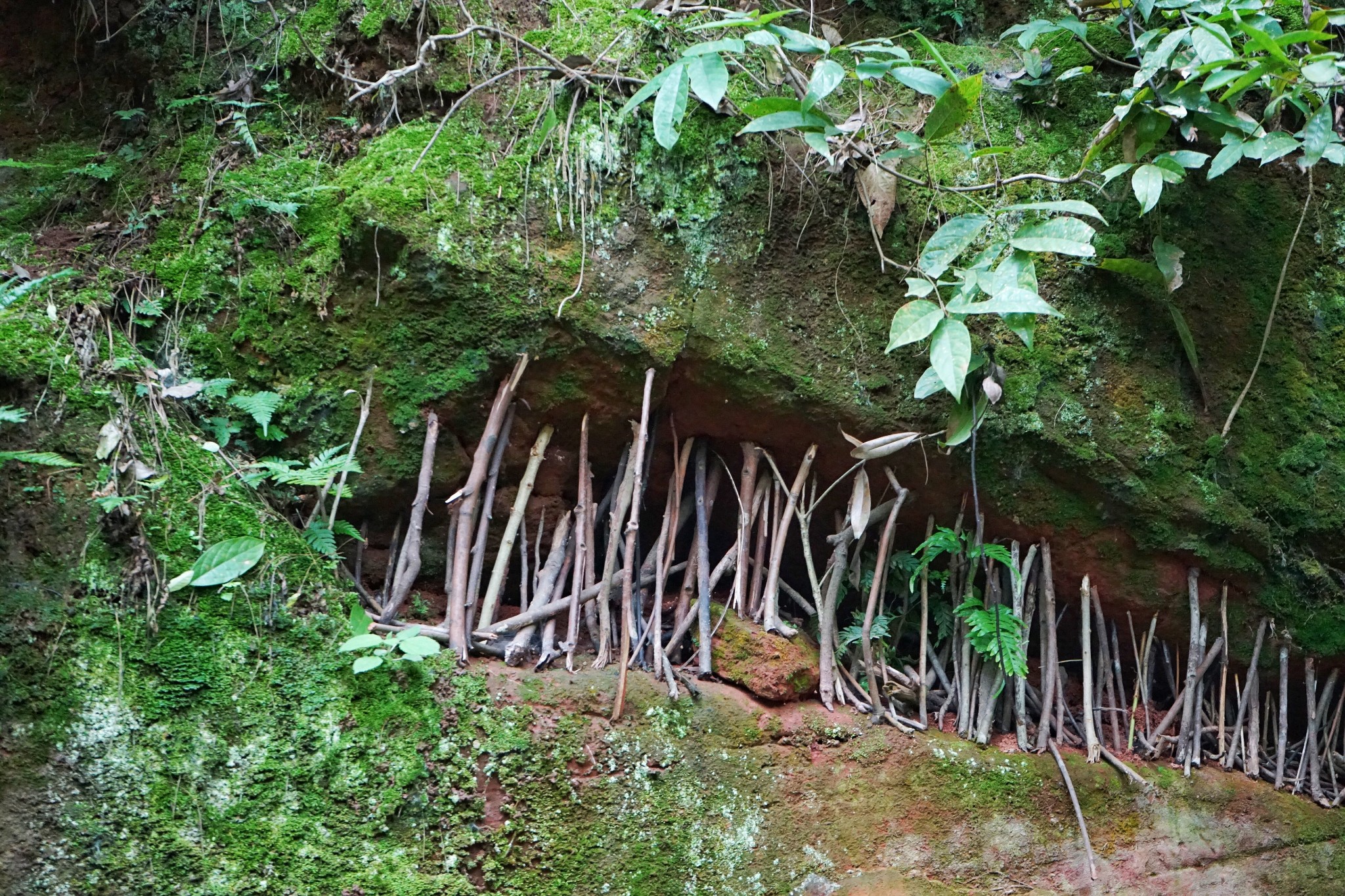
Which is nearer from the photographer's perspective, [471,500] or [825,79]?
[825,79]

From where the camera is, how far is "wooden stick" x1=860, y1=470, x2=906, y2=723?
11.6ft

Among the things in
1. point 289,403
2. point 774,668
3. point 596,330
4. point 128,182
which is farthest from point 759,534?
point 128,182

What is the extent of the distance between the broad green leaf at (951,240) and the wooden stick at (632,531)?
3.31 ft

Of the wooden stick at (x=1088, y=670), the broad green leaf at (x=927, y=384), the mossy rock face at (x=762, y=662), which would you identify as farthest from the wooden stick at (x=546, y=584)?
the wooden stick at (x=1088, y=670)

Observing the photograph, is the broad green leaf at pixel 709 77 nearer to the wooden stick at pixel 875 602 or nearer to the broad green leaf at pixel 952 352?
the broad green leaf at pixel 952 352

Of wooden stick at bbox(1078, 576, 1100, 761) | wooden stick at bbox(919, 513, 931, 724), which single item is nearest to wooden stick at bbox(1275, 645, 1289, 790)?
wooden stick at bbox(1078, 576, 1100, 761)

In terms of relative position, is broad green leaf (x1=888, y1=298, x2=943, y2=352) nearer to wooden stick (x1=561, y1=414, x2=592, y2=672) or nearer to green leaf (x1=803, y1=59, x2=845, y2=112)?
green leaf (x1=803, y1=59, x2=845, y2=112)

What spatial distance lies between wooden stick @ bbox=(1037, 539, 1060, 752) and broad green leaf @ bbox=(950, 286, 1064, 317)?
1205 mm

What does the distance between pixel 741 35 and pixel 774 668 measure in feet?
7.28

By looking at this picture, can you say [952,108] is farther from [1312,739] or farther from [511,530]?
[1312,739]

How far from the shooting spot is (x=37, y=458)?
264cm

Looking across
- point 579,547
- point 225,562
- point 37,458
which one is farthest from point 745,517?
point 37,458

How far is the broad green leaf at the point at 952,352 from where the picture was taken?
2855mm

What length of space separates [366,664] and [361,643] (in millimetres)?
64
